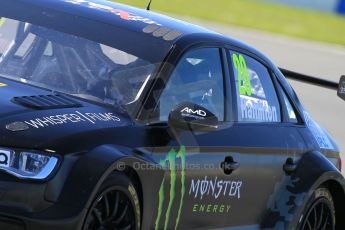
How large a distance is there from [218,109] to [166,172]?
3.22 feet

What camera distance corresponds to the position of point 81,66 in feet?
21.6

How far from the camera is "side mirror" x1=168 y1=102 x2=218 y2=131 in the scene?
6246 millimetres

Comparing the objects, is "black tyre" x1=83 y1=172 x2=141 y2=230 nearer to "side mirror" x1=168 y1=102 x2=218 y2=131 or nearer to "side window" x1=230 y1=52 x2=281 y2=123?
"side mirror" x1=168 y1=102 x2=218 y2=131

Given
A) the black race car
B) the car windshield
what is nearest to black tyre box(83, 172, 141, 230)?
the black race car

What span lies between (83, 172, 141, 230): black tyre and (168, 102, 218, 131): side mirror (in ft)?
2.03

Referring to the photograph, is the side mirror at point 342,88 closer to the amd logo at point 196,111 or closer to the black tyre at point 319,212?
the black tyre at point 319,212

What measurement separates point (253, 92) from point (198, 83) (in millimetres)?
699

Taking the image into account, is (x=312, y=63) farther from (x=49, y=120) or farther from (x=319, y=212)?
(x=49, y=120)

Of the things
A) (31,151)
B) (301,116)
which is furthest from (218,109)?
(31,151)

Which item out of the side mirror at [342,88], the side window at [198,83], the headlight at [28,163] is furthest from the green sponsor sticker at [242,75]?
the headlight at [28,163]

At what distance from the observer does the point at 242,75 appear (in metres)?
7.28

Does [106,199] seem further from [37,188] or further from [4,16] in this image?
[4,16]

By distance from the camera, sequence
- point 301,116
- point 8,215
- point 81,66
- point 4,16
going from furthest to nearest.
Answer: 1. point 301,116
2. point 4,16
3. point 81,66
4. point 8,215

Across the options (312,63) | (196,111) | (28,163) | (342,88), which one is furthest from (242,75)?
(312,63)
